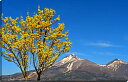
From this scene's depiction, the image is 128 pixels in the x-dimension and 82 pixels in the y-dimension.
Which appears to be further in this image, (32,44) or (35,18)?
(35,18)

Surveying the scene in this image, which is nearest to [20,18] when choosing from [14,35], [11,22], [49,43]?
[11,22]

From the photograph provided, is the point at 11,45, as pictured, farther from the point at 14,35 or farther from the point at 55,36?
the point at 55,36

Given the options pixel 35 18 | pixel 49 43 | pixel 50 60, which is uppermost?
pixel 35 18

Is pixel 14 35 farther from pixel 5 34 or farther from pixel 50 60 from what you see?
pixel 50 60

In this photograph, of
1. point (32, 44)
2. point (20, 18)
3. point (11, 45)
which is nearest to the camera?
point (32, 44)

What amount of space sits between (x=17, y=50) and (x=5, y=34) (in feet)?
10.4

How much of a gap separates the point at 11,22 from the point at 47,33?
606cm

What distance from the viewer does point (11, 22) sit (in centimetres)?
3831

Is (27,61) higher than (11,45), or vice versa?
(11,45)

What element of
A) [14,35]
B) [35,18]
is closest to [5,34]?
[14,35]

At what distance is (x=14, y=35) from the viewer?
3578 cm

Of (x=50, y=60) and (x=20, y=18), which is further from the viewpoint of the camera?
(x=20, y=18)

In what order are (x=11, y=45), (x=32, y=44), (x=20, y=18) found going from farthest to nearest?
(x=20, y=18)
(x=11, y=45)
(x=32, y=44)

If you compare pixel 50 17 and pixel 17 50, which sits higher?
pixel 50 17
